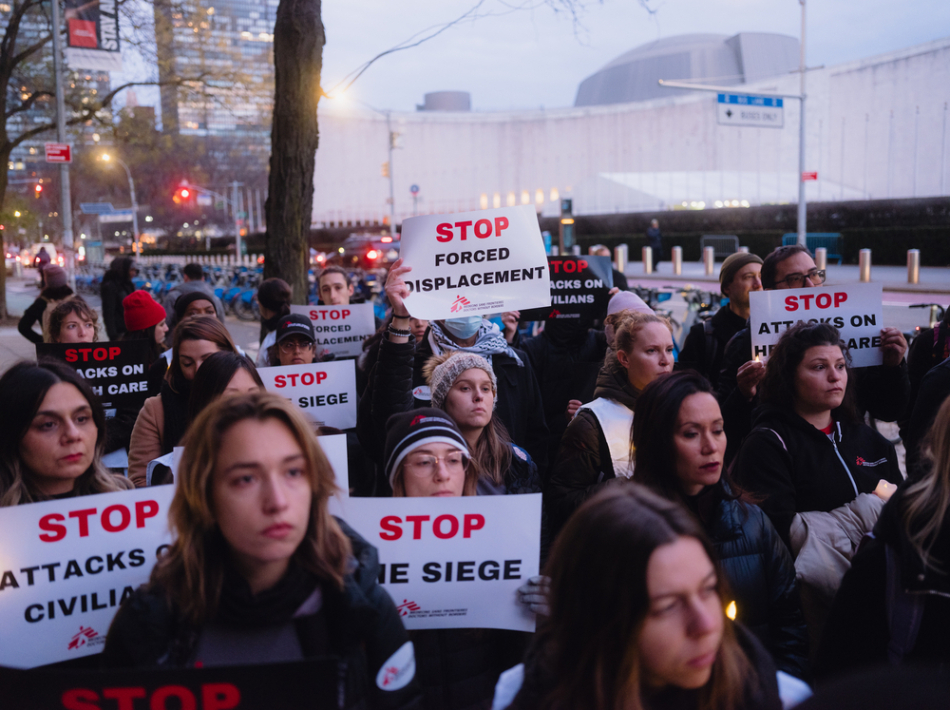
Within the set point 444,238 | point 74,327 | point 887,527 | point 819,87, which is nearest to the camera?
point 887,527

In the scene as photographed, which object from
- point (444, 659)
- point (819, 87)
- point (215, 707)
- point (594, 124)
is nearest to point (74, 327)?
point (444, 659)

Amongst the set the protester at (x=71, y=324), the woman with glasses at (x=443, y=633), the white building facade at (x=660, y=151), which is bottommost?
the woman with glasses at (x=443, y=633)

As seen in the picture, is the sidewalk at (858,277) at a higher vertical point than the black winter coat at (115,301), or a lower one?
lower

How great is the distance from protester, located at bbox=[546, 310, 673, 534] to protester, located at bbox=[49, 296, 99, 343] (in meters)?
3.95

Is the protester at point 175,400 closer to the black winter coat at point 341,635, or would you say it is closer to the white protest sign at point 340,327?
the black winter coat at point 341,635

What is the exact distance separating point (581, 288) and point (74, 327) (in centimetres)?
369

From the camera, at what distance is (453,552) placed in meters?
2.59

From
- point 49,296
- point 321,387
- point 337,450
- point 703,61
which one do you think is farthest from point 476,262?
point 703,61

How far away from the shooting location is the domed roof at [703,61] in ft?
305

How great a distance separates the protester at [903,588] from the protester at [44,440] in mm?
2349

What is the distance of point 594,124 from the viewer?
76.7 m

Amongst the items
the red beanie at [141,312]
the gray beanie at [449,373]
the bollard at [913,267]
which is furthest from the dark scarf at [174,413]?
the bollard at [913,267]

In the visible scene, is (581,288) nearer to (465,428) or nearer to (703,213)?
(465,428)

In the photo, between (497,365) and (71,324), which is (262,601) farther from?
(71,324)
